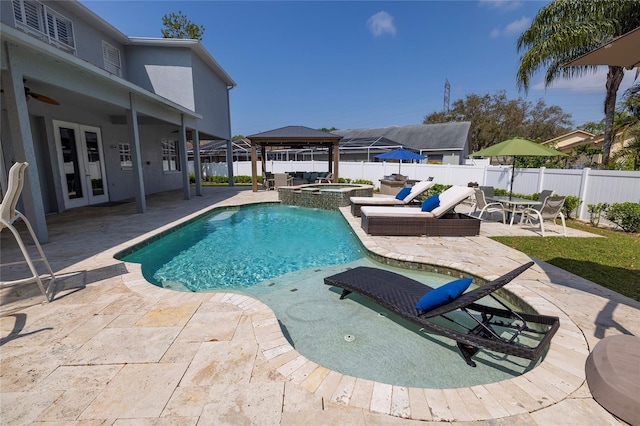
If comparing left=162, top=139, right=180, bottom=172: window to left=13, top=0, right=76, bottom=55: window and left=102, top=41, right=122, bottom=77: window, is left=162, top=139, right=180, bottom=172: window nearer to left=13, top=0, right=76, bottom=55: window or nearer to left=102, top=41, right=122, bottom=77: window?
left=102, top=41, right=122, bottom=77: window

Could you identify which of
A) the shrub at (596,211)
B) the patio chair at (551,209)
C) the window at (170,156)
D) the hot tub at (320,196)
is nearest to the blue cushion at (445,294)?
the patio chair at (551,209)

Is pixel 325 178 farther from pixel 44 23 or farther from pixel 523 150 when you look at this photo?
pixel 44 23

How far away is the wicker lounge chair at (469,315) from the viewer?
251 centimetres

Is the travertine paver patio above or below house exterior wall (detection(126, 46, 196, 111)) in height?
below

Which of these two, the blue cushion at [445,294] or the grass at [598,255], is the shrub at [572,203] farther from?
the blue cushion at [445,294]

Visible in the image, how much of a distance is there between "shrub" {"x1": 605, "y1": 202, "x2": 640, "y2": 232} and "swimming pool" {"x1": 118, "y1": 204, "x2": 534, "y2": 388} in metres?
6.34

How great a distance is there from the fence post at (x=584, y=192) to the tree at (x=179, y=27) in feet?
99.3

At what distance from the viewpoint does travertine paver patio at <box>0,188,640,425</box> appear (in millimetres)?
1866

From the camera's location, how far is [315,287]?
175 inches

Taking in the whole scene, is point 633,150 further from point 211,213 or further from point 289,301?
point 211,213

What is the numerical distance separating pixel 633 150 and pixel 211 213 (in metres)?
15.0

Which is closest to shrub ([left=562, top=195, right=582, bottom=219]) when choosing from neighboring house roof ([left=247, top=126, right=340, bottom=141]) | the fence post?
the fence post

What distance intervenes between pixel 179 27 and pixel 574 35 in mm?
29327

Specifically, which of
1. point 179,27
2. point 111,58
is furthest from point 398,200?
point 179,27
